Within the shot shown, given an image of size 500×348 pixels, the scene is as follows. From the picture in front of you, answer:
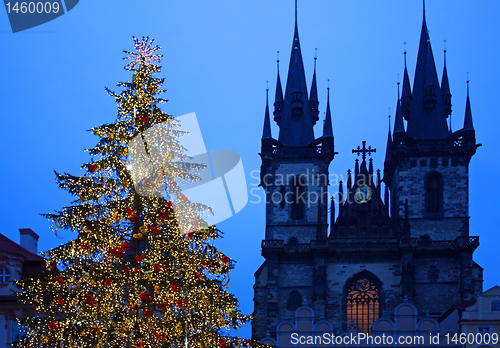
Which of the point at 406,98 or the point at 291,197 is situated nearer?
the point at 291,197

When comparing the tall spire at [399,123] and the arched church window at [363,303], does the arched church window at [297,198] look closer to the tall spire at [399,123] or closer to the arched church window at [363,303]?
the arched church window at [363,303]

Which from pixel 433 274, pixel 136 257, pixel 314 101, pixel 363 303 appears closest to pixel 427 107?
pixel 314 101

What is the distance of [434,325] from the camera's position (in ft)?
101

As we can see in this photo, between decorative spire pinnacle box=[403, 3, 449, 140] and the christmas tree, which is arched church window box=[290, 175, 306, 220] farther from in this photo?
the christmas tree

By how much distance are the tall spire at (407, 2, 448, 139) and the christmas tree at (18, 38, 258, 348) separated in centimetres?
3335

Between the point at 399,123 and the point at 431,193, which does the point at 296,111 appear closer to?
the point at 399,123

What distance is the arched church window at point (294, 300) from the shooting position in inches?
1636

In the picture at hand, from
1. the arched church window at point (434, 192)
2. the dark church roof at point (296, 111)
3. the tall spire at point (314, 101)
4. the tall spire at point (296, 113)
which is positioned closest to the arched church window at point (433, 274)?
the arched church window at point (434, 192)

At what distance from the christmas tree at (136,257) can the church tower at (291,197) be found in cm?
2722

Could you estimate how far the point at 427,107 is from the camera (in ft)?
151

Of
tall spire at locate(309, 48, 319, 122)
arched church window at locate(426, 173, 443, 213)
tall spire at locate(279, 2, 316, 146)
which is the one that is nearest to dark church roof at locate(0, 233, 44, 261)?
tall spire at locate(279, 2, 316, 146)

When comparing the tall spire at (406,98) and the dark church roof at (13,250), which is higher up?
the tall spire at (406,98)

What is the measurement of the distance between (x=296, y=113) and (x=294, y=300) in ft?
47.7

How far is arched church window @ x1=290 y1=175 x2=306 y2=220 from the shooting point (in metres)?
44.5
